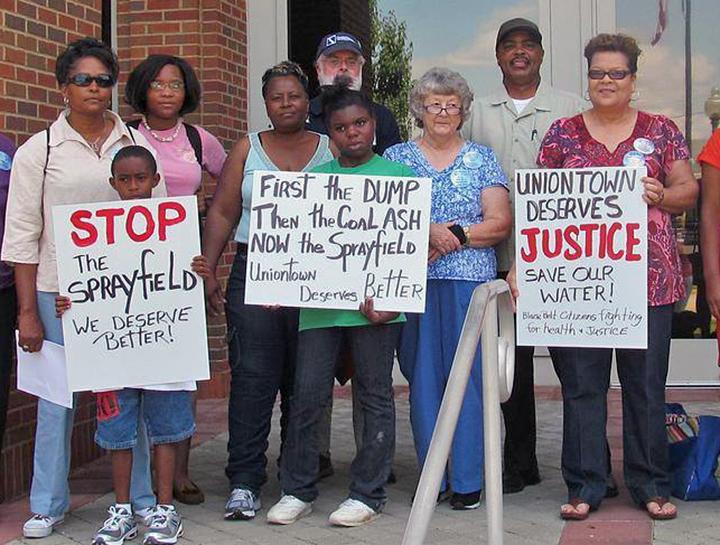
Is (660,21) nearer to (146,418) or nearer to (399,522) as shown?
(399,522)

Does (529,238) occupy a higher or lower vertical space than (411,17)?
lower

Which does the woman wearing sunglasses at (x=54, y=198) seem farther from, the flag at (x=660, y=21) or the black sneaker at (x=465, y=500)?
the flag at (x=660, y=21)

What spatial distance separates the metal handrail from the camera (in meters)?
3.09

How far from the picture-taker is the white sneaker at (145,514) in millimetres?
4770

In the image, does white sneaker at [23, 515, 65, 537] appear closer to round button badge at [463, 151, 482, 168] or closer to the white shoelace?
the white shoelace

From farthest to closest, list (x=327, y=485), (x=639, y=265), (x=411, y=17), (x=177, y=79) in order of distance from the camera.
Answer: (x=411, y=17)
(x=327, y=485)
(x=177, y=79)
(x=639, y=265)

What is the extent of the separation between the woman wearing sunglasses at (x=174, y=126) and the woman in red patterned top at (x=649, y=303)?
60.3 inches

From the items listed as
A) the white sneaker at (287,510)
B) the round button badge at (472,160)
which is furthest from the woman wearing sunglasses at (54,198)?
the round button badge at (472,160)

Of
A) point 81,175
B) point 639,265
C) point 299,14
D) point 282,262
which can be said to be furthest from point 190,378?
point 299,14

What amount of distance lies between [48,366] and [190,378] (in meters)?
0.60

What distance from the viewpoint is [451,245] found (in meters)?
4.89

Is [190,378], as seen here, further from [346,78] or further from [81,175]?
[346,78]

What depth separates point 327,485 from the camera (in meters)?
5.61

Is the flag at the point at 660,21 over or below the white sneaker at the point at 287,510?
over
